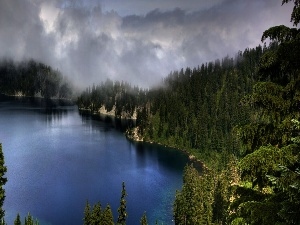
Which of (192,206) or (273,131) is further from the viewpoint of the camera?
(192,206)

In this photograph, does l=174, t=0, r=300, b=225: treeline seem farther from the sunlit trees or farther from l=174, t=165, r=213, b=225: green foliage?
l=174, t=165, r=213, b=225: green foliage

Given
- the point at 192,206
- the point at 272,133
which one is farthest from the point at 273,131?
the point at 192,206

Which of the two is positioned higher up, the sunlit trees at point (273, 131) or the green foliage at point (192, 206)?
the sunlit trees at point (273, 131)

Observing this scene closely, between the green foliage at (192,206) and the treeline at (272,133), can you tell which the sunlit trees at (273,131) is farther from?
the green foliage at (192,206)

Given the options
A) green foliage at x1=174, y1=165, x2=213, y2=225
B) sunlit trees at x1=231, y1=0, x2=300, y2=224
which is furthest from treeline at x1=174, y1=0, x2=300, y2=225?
green foliage at x1=174, y1=165, x2=213, y2=225

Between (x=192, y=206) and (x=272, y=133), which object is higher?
(x=272, y=133)

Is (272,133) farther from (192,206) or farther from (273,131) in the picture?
(192,206)

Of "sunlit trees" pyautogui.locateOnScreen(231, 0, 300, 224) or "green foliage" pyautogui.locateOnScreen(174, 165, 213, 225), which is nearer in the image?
"sunlit trees" pyautogui.locateOnScreen(231, 0, 300, 224)

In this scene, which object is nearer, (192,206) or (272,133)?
(272,133)

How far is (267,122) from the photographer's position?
58.5 ft

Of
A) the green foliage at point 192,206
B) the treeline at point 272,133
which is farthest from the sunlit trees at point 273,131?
the green foliage at point 192,206

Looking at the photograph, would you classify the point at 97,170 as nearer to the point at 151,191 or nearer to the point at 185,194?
the point at 151,191

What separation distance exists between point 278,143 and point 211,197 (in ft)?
374

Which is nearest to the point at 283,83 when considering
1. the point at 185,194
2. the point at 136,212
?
the point at 185,194
